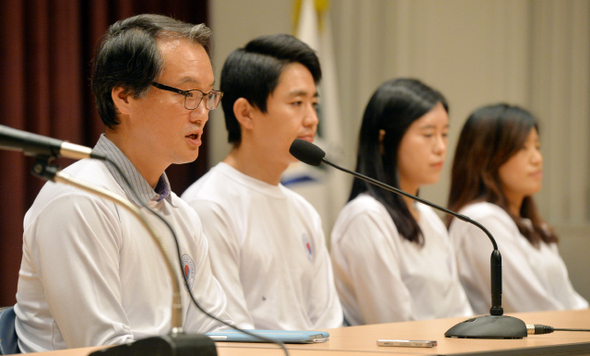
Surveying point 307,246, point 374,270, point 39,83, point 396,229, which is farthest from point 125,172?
point 39,83

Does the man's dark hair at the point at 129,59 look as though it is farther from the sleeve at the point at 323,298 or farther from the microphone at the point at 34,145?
the sleeve at the point at 323,298

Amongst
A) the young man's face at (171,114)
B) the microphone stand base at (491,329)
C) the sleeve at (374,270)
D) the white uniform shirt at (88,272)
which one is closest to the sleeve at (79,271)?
the white uniform shirt at (88,272)

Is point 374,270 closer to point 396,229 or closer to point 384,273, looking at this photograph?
point 384,273

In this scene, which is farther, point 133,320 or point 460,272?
point 460,272

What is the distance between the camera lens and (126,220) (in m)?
1.88

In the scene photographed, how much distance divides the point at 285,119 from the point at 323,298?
70cm

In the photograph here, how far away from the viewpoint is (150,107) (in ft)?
6.61

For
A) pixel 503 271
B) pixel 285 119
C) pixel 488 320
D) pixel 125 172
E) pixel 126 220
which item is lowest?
pixel 503 271

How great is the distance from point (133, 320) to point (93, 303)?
192mm

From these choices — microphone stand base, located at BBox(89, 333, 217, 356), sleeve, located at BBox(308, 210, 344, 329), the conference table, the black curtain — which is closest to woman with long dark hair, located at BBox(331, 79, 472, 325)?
sleeve, located at BBox(308, 210, 344, 329)

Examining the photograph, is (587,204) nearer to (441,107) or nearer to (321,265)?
(441,107)

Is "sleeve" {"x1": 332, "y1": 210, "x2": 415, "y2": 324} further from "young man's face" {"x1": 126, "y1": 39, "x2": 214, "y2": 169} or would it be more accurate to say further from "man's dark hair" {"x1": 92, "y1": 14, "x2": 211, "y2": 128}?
"man's dark hair" {"x1": 92, "y1": 14, "x2": 211, "y2": 128}

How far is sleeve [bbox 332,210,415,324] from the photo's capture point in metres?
2.88

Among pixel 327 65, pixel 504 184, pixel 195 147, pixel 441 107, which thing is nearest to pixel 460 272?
pixel 504 184
